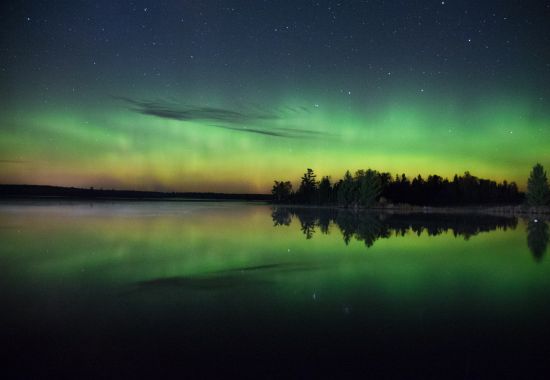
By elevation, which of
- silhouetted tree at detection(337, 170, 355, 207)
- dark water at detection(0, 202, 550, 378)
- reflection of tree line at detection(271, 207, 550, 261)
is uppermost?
silhouetted tree at detection(337, 170, 355, 207)

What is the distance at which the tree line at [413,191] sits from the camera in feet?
294

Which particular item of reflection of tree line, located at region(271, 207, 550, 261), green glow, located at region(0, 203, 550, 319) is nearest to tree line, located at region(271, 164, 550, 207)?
reflection of tree line, located at region(271, 207, 550, 261)

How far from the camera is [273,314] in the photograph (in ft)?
36.9

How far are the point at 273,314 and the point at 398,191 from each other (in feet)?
486

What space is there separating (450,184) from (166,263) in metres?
160

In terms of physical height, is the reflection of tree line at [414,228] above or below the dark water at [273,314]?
above

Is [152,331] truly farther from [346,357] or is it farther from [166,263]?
[166,263]

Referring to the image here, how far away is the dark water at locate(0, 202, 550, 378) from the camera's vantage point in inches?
316

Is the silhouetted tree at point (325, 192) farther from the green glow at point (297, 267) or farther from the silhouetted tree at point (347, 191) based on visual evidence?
the green glow at point (297, 267)

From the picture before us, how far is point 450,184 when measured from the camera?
Answer: 6412 inches

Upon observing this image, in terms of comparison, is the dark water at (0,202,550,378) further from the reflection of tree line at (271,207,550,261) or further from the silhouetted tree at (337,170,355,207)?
the silhouetted tree at (337,170,355,207)

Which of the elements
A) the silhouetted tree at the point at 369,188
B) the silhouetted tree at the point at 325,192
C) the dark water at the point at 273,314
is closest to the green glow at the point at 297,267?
the dark water at the point at 273,314

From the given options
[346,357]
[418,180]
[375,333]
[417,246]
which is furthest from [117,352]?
[418,180]

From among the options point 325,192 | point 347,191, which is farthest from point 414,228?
point 325,192
